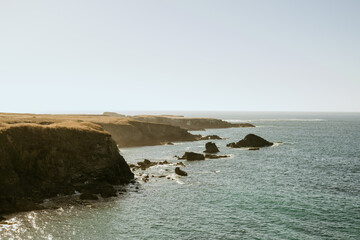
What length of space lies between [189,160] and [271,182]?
28.9 meters

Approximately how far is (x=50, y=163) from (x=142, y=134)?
234ft

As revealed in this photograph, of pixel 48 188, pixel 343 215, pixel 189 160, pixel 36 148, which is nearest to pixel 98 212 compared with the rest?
pixel 48 188

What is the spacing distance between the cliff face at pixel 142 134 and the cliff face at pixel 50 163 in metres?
52.0

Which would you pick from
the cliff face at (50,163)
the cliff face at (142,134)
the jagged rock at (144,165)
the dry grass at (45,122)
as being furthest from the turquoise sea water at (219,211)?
the cliff face at (142,134)

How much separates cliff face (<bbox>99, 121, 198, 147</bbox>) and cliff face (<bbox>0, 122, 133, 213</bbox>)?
52.0m

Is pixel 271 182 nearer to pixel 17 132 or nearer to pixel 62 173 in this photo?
pixel 62 173

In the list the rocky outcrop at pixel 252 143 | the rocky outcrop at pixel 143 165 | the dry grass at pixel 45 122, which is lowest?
the rocky outcrop at pixel 143 165

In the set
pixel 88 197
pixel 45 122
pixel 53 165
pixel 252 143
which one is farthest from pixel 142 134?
pixel 88 197

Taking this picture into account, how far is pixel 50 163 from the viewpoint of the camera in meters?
46.5

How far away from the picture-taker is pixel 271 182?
176 ft

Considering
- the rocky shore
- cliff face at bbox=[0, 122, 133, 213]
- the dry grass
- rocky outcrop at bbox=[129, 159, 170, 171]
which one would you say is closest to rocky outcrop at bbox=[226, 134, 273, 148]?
rocky outcrop at bbox=[129, 159, 170, 171]

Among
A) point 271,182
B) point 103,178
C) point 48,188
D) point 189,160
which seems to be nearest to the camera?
point 48,188

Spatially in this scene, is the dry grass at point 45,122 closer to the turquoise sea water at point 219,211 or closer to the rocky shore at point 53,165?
the rocky shore at point 53,165

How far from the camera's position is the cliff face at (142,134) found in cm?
10775
